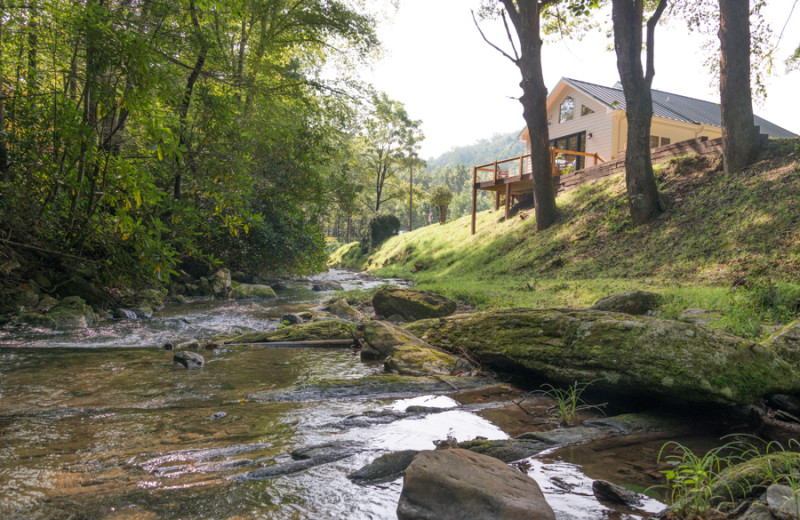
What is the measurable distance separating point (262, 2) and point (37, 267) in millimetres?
9328

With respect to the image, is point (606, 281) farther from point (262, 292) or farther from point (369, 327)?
point (262, 292)

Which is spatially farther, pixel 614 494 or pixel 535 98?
pixel 535 98

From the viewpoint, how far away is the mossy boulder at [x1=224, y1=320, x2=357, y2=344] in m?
7.49

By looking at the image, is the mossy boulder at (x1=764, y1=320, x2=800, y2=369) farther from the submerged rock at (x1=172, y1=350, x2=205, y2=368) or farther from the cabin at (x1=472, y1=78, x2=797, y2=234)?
the cabin at (x1=472, y1=78, x2=797, y2=234)

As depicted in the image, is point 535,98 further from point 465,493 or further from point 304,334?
point 465,493

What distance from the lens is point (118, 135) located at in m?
7.70

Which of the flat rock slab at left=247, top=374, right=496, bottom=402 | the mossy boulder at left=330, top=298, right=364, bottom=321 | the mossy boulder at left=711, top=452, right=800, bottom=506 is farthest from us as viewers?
the mossy boulder at left=330, top=298, right=364, bottom=321

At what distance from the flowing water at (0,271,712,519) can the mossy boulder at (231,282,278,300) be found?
7707mm

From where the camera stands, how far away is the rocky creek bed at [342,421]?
2.62 metres

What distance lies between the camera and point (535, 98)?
1647cm

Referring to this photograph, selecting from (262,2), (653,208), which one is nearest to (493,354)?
(653,208)

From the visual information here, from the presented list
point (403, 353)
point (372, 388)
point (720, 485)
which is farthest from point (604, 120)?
point (720, 485)

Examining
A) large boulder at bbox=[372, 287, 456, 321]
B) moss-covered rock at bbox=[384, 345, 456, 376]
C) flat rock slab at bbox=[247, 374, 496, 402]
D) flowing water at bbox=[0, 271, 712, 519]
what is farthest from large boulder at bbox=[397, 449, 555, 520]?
large boulder at bbox=[372, 287, 456, 321]

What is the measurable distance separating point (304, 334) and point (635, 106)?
39.1ft
